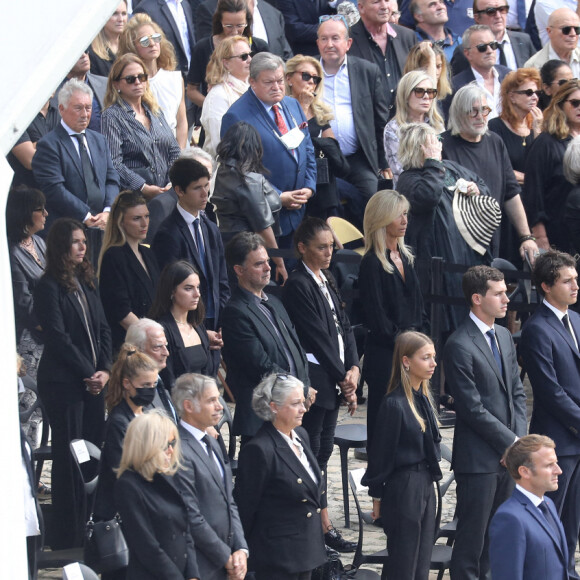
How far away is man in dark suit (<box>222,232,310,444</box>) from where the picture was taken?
7266 millimetres

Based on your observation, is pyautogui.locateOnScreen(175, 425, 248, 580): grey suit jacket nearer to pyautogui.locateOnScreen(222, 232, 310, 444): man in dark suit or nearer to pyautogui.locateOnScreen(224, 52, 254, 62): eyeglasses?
pyautogui.locateOnScreen(222, 232, 310, 444): man in dark suit

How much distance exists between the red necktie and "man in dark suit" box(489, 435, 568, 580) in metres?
3.78

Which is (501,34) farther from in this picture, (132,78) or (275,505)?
(275,505)

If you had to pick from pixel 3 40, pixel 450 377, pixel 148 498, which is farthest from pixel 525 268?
pixel 3 40

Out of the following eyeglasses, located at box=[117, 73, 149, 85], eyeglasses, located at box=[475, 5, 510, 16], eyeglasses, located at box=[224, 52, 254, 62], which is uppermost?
eyeglasses, located at box=[475, 5, 510, 16]

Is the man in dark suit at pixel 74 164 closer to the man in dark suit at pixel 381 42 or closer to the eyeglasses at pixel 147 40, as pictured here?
the eyeglasses at pixel 147 40

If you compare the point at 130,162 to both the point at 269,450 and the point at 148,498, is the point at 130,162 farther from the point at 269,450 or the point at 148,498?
the point at 148,498

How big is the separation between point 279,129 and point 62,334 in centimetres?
299

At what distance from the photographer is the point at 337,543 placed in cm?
784

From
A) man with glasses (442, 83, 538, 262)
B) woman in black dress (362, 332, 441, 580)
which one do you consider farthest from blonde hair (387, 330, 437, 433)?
man with glasses (442, 83, 538, 262)

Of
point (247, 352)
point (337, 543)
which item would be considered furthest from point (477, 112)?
point (337, 543)

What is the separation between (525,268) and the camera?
391 inches

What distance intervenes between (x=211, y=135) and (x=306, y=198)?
3.57ft

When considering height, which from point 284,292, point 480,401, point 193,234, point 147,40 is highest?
point 147,40
